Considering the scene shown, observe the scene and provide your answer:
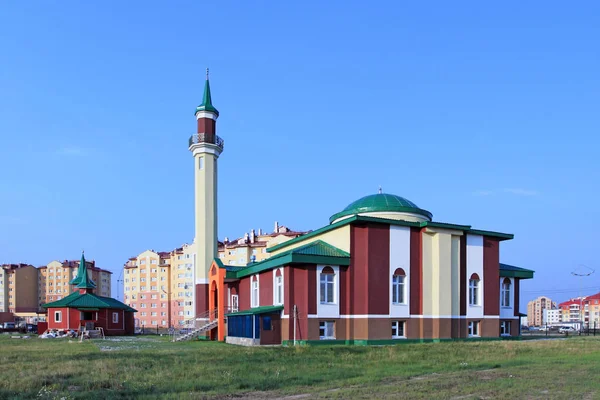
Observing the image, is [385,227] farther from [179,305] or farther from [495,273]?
[179,305]

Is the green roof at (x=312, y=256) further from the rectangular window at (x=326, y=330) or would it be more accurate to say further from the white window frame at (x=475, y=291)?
the white window frame at (x=475, y=291)

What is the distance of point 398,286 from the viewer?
32625 mm

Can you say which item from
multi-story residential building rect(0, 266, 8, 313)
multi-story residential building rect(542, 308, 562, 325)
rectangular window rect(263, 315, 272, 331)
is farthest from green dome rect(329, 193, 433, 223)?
multi-story residential building rect(542, 308, 562, 325)

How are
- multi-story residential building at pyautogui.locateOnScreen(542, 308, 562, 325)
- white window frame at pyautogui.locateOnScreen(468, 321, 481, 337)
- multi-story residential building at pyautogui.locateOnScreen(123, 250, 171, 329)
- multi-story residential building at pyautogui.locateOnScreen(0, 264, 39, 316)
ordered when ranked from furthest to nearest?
multi-story residential building at pyautogui.locateOnScreen(542, 308, 562, 325)
multi-story residential building at pyautogui.locateOnScreen(0, 264, 39, 316)
multi-story residential building at pyautogui.locateOnScreen(123, 250, 171, 329)
white window frame at pyautogui.locateOnScreen(468, 321, 481, 337)

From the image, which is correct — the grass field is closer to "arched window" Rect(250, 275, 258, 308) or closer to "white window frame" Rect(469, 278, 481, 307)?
"white window frame" Rect(469, 278, 481, 307)

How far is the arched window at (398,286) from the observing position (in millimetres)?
32438

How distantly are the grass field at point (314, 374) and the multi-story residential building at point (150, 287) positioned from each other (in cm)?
8758

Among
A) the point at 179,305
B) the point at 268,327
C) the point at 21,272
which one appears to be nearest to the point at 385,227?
the point at 268,327

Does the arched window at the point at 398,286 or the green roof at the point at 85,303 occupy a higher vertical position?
the arched window at the point at 398,286

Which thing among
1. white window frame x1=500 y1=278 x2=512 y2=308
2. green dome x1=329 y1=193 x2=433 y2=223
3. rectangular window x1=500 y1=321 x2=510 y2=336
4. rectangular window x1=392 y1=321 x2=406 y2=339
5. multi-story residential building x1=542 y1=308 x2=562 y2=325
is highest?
green dome x1=329 y1=193 x2=433 y2=223

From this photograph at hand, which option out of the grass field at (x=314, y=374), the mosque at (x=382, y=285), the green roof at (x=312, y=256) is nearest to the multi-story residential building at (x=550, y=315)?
the mosque at (x=382, y=285)

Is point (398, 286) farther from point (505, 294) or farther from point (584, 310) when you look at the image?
point (584, 310)

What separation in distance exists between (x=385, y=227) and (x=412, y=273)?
3.22 meters

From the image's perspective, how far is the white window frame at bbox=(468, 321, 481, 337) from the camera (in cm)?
3509
